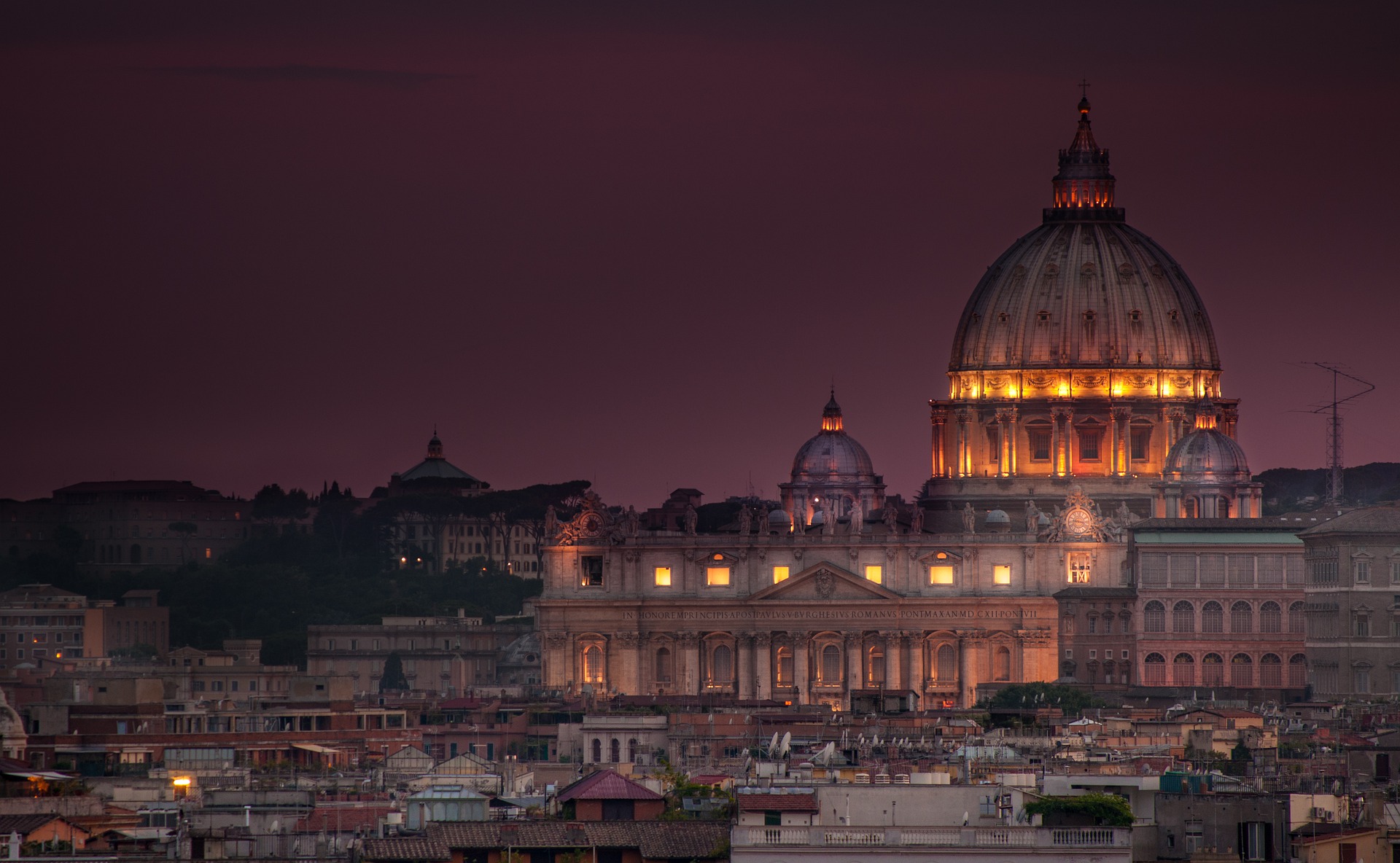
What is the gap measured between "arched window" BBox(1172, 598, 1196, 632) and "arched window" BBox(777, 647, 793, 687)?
1882 centimetres

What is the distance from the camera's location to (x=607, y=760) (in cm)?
12988

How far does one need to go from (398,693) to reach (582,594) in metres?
8.90

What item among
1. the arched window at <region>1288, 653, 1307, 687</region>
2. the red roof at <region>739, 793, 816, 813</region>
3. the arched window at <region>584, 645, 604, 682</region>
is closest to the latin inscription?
the arched window at <region>584, 645, 604, 682</region>

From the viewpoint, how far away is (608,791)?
85.6 metres

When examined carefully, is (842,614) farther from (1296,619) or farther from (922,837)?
(922,837)

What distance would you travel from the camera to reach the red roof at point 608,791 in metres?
85.0

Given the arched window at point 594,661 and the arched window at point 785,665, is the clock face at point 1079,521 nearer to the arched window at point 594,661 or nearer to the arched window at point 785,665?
the arched window at point 785,665

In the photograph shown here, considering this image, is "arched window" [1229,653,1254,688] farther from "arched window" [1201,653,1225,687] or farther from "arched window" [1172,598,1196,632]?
"arched window" [1172,598,1196,632]

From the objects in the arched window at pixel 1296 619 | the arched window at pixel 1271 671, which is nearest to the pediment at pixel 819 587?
the arched window at pixel 1271 671

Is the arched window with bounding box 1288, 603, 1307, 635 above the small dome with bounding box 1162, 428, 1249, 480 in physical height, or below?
below

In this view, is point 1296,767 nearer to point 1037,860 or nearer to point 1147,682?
point 1037,860

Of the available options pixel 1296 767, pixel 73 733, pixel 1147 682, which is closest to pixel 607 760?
pixel 73 733

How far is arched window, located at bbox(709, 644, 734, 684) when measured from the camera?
189 metres

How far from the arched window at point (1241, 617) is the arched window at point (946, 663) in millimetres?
14413
